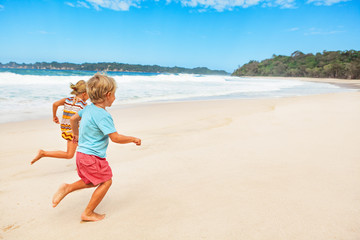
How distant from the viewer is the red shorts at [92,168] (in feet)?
6.14

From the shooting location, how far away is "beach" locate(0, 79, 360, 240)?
1.79 metres

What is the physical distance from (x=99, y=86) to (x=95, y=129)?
1.15 ft

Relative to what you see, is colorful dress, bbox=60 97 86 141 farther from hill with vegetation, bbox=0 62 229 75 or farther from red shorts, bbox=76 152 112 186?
hill with vegetation, bbox=0 62 229 75

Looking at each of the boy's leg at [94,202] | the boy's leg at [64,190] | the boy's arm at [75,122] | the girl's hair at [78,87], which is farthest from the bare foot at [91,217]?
the girl's hair at [78,87]

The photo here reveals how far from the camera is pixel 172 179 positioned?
2.74m

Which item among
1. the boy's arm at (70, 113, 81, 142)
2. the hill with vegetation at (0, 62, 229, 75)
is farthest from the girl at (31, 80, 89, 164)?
the hill with vegetation at (0, 62, 229, 75)

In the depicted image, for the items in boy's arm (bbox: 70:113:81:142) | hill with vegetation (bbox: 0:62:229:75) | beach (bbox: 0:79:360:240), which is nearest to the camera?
beach (bbox: 0:79:360:240)

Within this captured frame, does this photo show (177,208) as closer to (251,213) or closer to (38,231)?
(251,213)

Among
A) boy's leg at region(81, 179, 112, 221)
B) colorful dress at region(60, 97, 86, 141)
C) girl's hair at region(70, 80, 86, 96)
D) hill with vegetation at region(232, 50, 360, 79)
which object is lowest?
boy's leg at region(81, 179, 112, 221)

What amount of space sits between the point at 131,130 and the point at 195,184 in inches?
121

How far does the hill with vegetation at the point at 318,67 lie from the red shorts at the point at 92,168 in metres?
73.2

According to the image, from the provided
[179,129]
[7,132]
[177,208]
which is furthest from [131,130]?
[177,208]

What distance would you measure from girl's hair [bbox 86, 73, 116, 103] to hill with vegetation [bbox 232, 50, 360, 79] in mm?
73100

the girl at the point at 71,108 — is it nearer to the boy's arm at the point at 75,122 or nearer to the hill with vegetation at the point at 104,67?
the boy's arm at the point at 75,122
